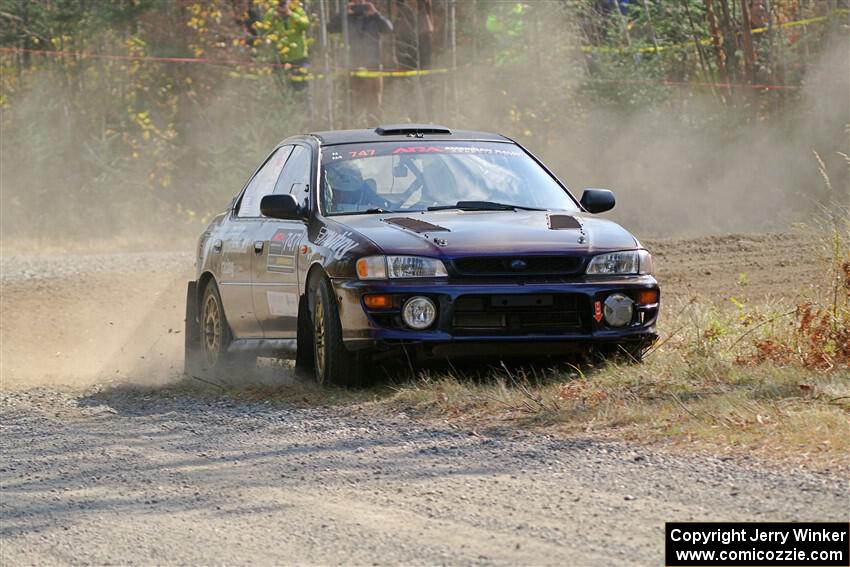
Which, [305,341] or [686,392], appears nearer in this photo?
[686,392]

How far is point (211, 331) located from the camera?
433 inches

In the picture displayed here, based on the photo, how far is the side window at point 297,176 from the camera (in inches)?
385

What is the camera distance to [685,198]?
2520cm

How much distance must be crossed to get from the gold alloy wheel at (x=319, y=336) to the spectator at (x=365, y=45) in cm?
2004

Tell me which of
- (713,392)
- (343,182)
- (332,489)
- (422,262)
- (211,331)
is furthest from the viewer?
(211,331)

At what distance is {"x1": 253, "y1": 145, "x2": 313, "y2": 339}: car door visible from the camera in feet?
31.2

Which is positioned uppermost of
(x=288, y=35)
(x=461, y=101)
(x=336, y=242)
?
(x=288, y=35)

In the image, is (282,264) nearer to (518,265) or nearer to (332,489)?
(518,265)

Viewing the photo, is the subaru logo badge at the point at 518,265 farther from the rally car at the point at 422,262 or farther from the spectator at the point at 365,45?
the spectator at the point at 365,45

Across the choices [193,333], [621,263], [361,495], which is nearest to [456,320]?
[621,263]

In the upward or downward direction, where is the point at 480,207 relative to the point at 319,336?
upward

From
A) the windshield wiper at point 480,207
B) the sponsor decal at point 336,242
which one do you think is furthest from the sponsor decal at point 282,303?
the windshield wiper at point 480,207

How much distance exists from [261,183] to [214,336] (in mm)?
1120

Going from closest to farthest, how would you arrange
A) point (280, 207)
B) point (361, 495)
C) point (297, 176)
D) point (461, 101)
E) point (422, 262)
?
point (361, 495), point (422, 262), point (280, 207), point (297, 176), point (461, 101)
